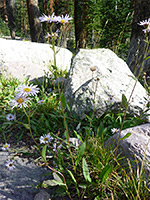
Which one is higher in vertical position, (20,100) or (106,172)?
(20,100)

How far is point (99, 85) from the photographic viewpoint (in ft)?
7.37

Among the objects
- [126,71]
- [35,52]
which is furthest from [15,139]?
[35,52]

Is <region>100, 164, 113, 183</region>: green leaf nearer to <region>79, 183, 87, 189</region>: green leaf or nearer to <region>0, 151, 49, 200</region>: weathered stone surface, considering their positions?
<region>79, 183, 87, 189</region>: green leaf

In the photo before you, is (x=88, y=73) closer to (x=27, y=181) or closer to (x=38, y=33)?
(x=27, y=181)

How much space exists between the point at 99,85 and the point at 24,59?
223 centimetres

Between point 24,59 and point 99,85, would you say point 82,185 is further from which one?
point 24,59

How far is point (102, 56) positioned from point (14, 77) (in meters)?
1.80

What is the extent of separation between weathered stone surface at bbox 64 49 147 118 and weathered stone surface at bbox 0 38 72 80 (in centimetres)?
113

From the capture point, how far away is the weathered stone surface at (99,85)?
6.95ft

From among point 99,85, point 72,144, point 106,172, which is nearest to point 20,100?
point 106,172

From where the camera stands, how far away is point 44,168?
1.65 meters

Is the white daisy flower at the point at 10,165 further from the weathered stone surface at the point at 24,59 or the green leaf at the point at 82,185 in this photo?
the weathered stone surface at the point at 24,59

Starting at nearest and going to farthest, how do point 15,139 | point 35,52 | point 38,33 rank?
point 15,139
point 35,52
point 38,33

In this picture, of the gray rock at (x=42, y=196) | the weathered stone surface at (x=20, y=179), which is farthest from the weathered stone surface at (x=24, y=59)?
the gray rock at (x=42, y=196)
